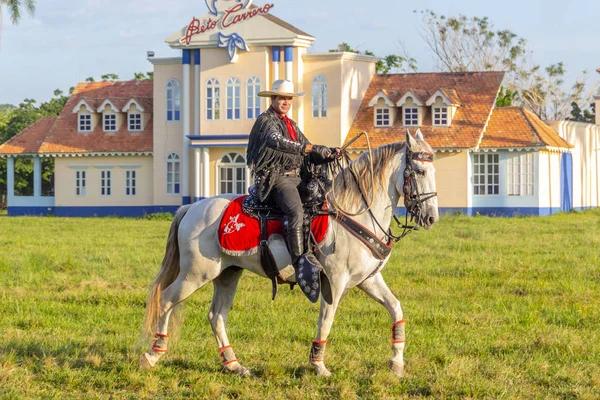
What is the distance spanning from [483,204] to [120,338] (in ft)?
99.3

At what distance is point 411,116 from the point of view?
3981 centimetres

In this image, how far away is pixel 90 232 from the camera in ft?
92.5

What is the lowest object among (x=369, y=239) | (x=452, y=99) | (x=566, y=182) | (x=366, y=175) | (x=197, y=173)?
(x=369, y=239)

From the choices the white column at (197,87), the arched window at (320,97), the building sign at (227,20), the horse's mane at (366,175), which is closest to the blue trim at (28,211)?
the white column at (197,87)

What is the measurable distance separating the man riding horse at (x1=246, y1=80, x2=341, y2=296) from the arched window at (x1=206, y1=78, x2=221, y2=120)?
102 feet

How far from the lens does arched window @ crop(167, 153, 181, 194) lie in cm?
4153

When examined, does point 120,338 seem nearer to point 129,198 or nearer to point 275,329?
point 275,329

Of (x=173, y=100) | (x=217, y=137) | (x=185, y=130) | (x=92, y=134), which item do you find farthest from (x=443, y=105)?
(x=92, y=134)

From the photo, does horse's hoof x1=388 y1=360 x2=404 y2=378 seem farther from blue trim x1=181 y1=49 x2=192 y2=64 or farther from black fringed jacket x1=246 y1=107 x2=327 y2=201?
blue trim x1=181 y1=49 x2=192 y2=64

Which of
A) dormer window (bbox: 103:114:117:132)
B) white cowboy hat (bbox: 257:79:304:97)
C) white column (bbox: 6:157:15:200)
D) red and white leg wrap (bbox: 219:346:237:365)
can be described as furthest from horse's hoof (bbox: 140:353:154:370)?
white column (bbox: 6:157:15:200)

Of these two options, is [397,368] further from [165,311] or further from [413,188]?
[165,311]

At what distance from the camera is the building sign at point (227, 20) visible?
3875cm

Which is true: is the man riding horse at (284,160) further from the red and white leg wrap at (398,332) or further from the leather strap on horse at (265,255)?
the red and white leg wrap at (398,332)

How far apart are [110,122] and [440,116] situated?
1541cm
